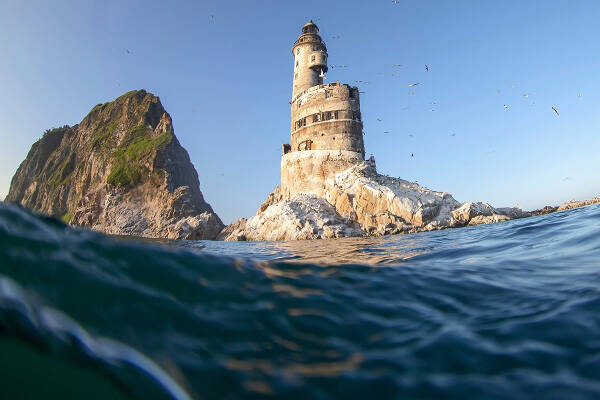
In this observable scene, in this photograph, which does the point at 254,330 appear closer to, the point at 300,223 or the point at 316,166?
the point at 300,223

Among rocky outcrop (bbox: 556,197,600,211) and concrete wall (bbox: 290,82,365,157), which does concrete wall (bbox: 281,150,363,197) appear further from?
rocky outcrop (bbox: 556,197,600,211)

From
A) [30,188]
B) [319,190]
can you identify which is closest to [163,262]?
[319,190]

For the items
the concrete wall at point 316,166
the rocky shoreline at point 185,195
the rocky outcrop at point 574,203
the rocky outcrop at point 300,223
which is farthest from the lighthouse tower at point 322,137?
the rocky outcrop at point 574,203

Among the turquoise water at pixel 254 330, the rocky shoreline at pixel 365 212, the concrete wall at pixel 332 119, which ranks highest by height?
the concrete wall at pixel 332 119

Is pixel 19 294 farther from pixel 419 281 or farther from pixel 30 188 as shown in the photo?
pixel 30 188

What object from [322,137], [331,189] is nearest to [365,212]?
[331,189]

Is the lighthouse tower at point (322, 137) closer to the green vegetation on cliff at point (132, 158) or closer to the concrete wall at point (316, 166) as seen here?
→ the concrete wall at point (316, 166)

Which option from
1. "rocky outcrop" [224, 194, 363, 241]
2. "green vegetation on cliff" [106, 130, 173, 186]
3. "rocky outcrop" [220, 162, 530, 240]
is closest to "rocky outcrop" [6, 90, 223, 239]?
"green vegetation on cliff" [106, 130, 173, 186]
